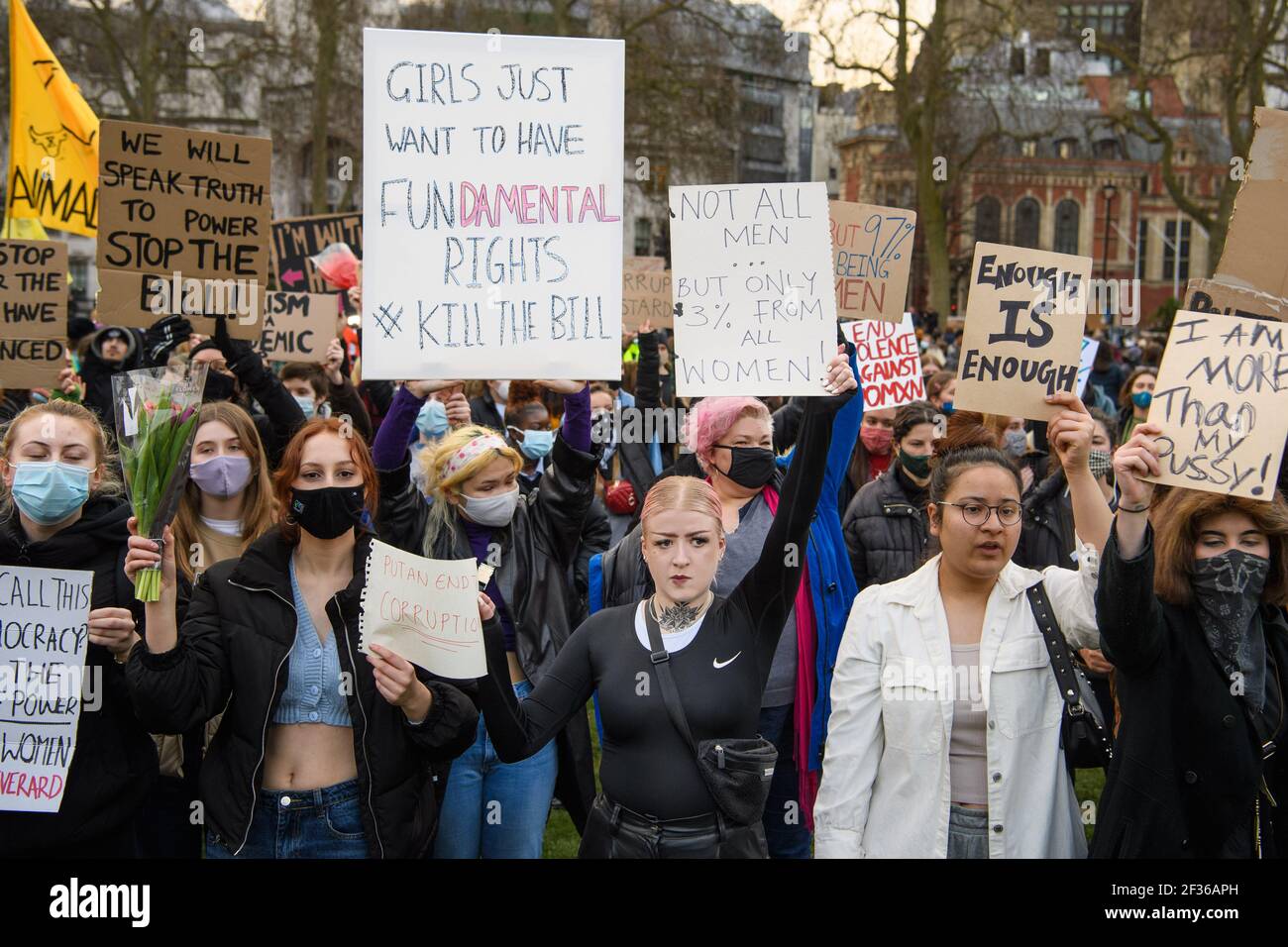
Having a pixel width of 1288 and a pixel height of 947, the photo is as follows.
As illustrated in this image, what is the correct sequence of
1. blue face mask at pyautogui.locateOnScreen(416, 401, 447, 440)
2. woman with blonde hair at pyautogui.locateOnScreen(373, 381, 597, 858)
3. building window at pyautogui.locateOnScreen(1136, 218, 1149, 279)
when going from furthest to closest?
1. building window at pyautogui.locateOnScreen(1136, 218, 1149, 279)
2. blue face mask at pyautogui.locateOnScreen(416, 401, 447, 440)
3. woman with blonde hair at pyautogui.locateOnScreen(373, 381, 597, 858)

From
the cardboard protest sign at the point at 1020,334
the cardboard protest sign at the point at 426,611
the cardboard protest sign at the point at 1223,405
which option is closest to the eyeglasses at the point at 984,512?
the cardboard protest sign at the point at 1223,405

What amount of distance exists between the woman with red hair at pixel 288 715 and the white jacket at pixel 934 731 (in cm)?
95

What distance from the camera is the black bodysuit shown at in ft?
10.6

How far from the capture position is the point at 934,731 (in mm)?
3213

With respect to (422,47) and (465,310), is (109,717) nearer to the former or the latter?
(465,310)

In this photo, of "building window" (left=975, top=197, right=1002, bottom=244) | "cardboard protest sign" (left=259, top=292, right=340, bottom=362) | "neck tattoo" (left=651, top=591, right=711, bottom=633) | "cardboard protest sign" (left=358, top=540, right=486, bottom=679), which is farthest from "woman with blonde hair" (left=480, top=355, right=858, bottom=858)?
"building window" (left=975, top=197, right=1002, bottom=244)

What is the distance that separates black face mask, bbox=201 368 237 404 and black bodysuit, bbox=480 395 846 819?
2.55m

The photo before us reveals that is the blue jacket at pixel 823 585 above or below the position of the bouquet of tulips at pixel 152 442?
below

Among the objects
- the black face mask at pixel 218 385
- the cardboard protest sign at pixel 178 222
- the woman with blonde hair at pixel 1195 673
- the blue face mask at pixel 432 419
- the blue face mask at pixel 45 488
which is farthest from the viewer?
the blue face mask at pixel 432 419

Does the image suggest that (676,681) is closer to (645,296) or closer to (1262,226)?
(1262,226)

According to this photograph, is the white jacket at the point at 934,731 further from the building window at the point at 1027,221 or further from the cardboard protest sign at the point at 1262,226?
the building window at the point at 1027,221

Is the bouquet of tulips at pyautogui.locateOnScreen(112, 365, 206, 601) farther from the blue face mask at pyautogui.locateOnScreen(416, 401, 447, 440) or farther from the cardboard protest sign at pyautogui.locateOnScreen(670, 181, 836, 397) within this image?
the blue face mask at pyautogui.locateOnScreen(416, 401, 447, 440)

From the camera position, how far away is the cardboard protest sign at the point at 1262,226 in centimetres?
395

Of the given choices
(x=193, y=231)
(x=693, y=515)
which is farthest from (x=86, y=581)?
(x=193, y=231)
